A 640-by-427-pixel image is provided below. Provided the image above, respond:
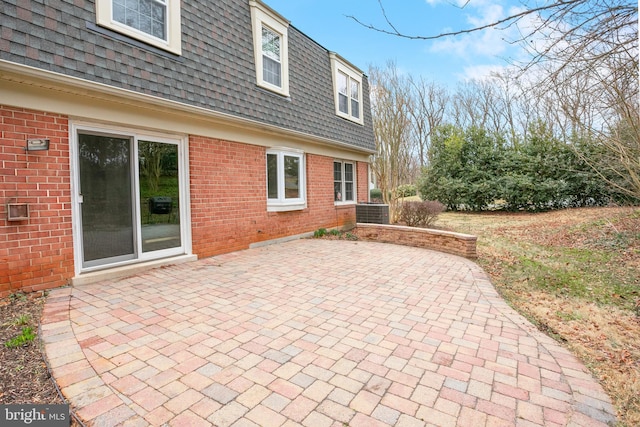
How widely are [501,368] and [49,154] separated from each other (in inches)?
220

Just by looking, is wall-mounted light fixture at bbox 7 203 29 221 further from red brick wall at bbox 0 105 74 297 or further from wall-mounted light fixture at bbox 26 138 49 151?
wall-mounted light fixture at bbox 26 138 49 151

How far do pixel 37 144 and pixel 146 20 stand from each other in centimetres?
272

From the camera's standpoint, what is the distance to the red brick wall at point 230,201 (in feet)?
20.5

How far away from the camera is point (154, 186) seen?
5582 mm

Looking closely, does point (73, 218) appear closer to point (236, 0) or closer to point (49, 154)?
point (49, 154)

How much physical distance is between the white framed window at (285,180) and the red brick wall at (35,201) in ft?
13.9

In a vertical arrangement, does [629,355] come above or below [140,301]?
below

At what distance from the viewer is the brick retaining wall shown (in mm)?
7090

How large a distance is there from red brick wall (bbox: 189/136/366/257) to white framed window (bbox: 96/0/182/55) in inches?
65.6

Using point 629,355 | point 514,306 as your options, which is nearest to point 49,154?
point 514,306

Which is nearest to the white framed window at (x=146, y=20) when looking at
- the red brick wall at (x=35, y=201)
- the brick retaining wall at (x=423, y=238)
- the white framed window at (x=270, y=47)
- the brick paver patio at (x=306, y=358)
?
the red brick wall at (x=35, y=201)

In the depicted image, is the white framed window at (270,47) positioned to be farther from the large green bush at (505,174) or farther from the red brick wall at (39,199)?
the large green bush at (505,174)

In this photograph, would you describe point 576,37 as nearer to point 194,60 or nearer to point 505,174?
point 194,60
